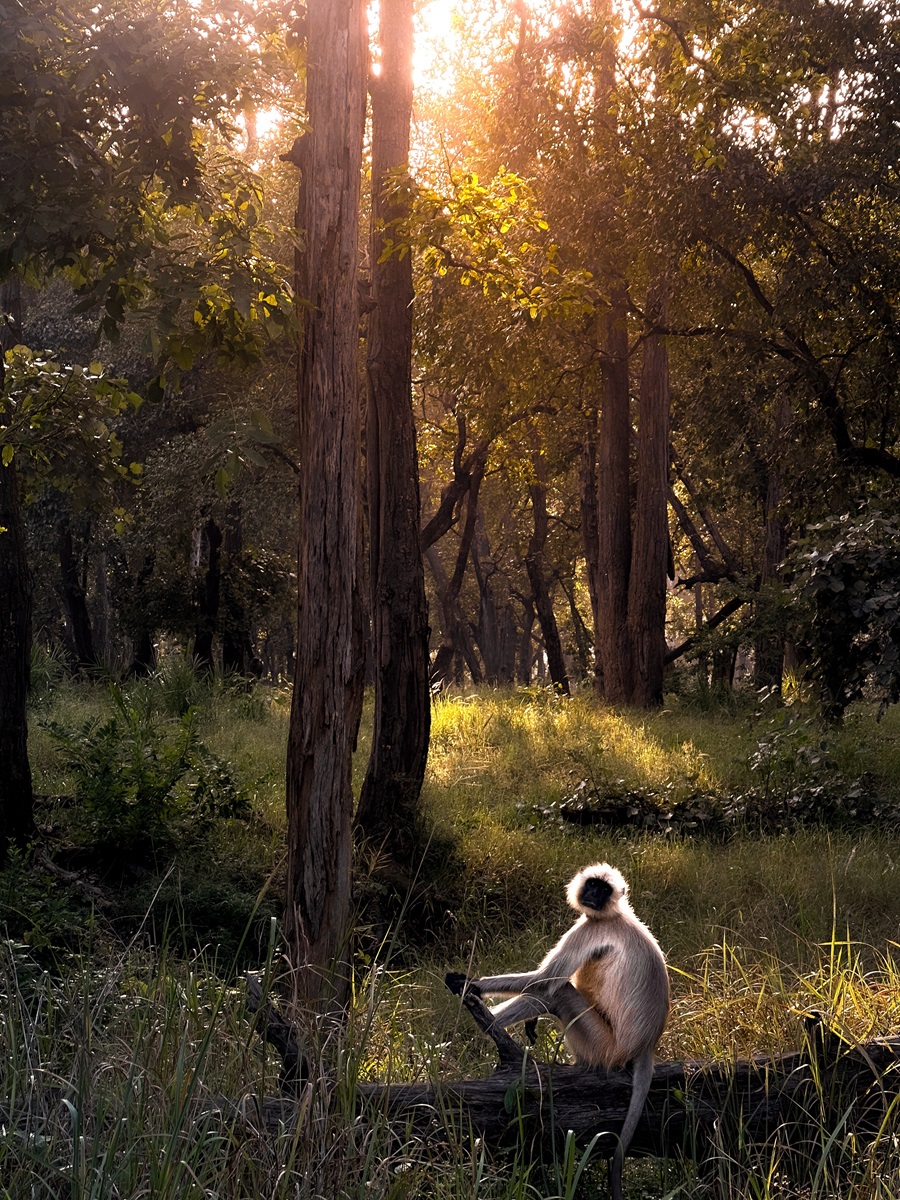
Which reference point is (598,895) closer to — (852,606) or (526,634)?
(852,606)

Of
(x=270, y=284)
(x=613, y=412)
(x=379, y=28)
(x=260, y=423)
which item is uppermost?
(x=379, y=28)

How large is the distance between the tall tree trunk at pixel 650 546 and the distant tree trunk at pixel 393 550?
7537 mm

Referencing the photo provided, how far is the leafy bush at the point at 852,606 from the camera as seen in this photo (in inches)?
310

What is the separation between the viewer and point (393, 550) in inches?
424

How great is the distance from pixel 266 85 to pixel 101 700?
12.7m

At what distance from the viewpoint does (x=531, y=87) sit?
A: 14.6m

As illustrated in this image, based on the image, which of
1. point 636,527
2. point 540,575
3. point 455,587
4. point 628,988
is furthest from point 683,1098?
point 540,575

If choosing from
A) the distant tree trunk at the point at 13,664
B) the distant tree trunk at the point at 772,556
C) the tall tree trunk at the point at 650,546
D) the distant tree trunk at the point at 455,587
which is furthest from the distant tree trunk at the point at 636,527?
the distant tree trunk at the point at 13,664

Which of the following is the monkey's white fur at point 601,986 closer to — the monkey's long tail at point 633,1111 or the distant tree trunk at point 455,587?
the monkey's long tail at point 633,1111

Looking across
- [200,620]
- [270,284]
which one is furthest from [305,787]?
[200,620]

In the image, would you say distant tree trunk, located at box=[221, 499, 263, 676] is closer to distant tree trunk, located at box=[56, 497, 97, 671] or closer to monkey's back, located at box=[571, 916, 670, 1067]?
distant tree trunk, located at box=[56, 497, 97, 671]

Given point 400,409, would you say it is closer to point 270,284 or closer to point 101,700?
point 270,284

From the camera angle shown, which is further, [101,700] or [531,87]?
[101,700]

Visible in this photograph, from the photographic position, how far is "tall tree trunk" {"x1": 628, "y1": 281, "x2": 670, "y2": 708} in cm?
1783
